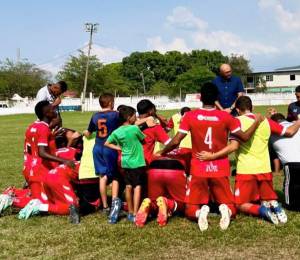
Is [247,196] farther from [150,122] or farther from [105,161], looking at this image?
[105,161]

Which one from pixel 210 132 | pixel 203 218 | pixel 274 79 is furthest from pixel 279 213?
pixel 274 79

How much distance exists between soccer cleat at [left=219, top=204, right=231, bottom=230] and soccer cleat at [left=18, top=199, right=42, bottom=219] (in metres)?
2.70

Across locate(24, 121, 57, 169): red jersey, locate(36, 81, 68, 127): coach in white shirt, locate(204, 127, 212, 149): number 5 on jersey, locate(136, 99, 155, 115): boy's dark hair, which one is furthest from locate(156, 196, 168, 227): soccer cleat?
locate(36, 81, 68, 127): coach in white shirt

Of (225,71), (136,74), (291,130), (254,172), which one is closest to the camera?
(254,172)

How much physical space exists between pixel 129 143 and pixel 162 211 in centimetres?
104

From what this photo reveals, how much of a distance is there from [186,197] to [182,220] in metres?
0.33

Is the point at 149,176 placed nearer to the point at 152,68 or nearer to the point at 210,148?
the point at 210,148

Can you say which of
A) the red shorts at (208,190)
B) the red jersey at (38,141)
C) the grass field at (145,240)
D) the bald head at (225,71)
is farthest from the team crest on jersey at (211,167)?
the bald head at (225,71)

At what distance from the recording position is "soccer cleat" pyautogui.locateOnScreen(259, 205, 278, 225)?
21.3 feet

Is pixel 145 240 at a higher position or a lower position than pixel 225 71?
lower

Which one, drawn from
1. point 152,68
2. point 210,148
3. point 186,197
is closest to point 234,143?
point 210,148

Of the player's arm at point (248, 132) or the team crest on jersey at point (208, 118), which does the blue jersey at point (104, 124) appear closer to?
the team crest on jersey at point (208, 118)

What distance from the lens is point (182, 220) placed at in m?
6.83

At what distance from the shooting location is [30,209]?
720cm
